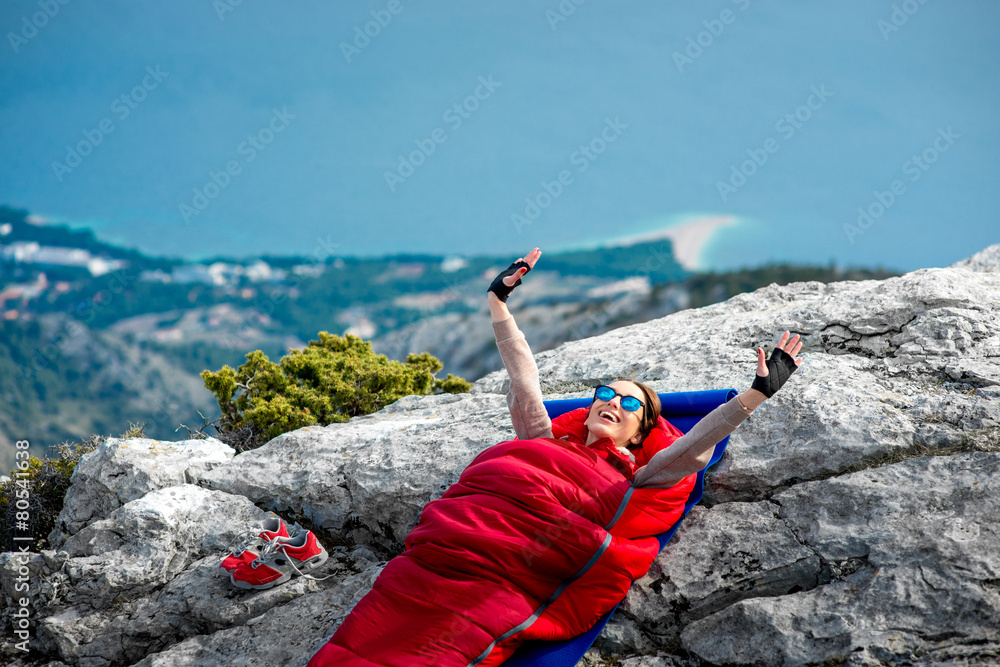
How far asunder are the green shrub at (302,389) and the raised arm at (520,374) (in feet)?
12.8

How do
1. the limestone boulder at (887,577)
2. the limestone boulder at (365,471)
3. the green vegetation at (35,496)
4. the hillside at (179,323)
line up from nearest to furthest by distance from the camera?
1. the limestone boulder at (887,577)
2. the limestone boulder at (365,471)
3. the green vegetation at (35,496)
4. the hillside at (179,323)

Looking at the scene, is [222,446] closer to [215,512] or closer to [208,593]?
[215,512]

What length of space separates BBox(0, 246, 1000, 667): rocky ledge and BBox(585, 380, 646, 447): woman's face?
667 mm

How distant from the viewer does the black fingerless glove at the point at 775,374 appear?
367 cm

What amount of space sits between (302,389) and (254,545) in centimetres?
362

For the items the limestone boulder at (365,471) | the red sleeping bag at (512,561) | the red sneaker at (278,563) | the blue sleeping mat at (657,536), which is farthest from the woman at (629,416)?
the red sneaker at (278,563)

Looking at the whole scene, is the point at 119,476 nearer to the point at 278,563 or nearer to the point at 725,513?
the point at 278,563

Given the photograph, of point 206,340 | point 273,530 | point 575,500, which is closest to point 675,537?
point 575,500

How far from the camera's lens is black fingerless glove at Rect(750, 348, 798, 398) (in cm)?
367

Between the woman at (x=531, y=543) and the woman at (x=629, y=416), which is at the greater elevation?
the woman at (x=629, y=416)

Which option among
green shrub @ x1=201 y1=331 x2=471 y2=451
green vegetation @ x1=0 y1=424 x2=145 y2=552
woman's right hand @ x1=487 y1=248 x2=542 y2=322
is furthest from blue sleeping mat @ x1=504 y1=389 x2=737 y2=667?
green vegetation @ x1=0 y1=424 x2=145 y2=552

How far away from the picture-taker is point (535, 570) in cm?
377

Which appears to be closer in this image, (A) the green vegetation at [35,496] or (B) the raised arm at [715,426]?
(B) the raised arm at [715,426]

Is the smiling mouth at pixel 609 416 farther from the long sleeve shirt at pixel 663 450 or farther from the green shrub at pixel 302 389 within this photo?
the green shrub at pixel 302 389
